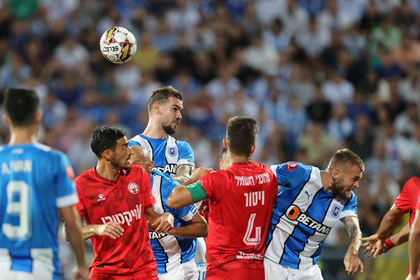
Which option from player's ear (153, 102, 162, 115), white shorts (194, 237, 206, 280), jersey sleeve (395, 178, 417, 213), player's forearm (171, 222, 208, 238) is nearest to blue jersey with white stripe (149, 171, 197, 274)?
player's forearm (171, 222, 208, 238)

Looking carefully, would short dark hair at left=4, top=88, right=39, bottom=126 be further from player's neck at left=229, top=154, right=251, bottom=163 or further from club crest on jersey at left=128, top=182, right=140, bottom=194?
player's neck at left=229, top=154, right=251, bottom=163

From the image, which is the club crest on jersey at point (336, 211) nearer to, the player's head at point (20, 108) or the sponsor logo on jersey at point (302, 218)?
the sponsor logo on jersey at point (302, 218)

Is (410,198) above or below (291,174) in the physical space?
below

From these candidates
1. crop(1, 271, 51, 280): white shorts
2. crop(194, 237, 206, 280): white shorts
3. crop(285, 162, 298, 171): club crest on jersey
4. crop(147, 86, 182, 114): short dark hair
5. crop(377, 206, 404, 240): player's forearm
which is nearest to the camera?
crop(1, 271, 51, 280): white shorts

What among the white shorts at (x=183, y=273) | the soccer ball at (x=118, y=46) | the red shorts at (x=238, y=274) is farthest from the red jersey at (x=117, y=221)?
the soccer ball at (x=118, y=46)

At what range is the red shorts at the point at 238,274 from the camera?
4418 millimetres

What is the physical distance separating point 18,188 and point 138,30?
985 cm

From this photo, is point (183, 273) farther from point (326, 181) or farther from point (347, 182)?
point (347, 182)

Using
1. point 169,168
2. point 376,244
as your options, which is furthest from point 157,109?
point 376,244

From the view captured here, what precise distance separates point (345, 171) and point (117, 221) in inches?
94.3

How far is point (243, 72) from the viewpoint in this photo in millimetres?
12039

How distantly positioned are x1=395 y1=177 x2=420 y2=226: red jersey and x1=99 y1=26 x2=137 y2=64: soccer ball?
4.03m

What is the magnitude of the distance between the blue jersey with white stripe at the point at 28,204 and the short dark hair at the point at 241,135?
163cm

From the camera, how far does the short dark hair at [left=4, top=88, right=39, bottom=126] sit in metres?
3.59
